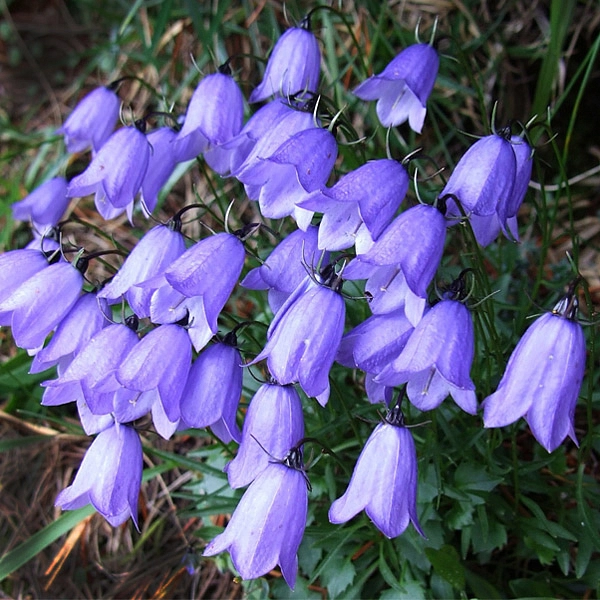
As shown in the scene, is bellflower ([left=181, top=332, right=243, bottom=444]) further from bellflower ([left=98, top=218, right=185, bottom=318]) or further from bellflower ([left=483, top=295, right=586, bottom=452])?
bellflower ([left=483, top=295, right=586, bottom=452])

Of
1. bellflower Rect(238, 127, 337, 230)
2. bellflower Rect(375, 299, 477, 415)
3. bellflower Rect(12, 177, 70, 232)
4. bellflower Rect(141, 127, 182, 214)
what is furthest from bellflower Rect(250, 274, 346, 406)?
bellflower Rect(12, 177, 70, 232)

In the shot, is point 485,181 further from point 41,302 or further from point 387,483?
point 41,302

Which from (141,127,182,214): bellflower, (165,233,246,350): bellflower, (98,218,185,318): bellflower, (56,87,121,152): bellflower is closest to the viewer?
(165,233,246,350): bellflower

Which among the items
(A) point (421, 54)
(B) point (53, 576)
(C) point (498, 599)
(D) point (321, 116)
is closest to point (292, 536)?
(C) point (498, 599)

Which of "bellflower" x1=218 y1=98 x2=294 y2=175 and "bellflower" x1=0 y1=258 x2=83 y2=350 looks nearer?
"bellflower" x1=0 y1=258 x2=83 y2=350

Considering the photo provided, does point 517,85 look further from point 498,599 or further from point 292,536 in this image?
point 292,536
